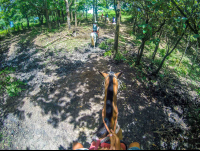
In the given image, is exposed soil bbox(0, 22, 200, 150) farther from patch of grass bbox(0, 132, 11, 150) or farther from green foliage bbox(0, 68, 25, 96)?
green foliage bbox(0, 68, 25, 96)

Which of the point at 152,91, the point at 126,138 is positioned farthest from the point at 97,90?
the point at 152,91

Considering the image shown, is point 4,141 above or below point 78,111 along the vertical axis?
below

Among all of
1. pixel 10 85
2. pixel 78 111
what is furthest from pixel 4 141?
pixel 10 85

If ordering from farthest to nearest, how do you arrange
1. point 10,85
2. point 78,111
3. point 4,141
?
point 10,85, point 78,111, point 4,141

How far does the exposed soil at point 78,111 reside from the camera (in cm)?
366

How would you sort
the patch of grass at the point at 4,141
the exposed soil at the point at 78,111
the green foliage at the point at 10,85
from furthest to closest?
the green foliage at the point at 10,85
the exposed soil at the point at 78,111
the patch of grass at the point at 4,141

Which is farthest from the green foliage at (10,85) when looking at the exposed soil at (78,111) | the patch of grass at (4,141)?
the patch of grass at (4,141)

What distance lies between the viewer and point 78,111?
4527mm

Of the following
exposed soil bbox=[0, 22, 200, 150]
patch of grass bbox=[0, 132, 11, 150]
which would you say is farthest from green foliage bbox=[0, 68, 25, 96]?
patch of grass bbox=[0, 132, 11, 150]

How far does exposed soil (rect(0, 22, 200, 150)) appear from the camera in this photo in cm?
366

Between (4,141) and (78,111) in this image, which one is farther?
(78,111)

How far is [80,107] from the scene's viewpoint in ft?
15.4

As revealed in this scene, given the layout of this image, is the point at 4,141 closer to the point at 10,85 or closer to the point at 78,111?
the point at 78,111

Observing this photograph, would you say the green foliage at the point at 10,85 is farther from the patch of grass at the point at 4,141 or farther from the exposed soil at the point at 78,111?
the patch of grass at the point at 4,141
